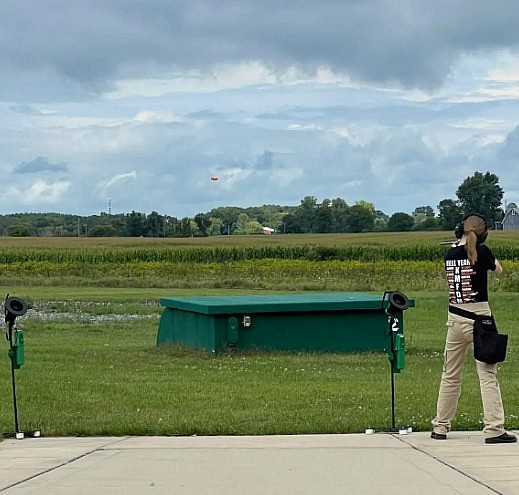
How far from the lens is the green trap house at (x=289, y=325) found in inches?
660

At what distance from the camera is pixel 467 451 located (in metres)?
8.62

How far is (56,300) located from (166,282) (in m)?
11.9

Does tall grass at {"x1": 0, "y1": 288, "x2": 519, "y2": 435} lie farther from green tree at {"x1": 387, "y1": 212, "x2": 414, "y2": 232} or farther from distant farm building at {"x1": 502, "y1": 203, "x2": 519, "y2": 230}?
green tree at {"x1": 387, "y1": 212, "x2": 414, "y2": 232}

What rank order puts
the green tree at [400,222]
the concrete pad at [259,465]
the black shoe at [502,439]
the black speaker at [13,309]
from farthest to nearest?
the green tree at [400,222]
the black speaker at [13,309]
the black shoe at [502,439]
the concrete pad at [259,465]

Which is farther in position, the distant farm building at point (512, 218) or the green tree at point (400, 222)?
the green tree at point (400, 222)

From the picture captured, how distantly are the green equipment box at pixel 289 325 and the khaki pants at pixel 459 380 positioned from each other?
24.0 ft

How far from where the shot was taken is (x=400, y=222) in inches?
4951

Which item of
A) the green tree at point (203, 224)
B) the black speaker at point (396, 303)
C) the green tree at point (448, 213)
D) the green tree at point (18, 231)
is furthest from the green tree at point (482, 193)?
the black speaker at point (396, 303)

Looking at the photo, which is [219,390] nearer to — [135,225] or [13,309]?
[13,309]

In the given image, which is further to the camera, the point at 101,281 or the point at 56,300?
the point at 101,281

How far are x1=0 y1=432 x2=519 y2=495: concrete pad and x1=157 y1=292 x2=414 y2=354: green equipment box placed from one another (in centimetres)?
719

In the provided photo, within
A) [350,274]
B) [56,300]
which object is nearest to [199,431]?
[56,300]

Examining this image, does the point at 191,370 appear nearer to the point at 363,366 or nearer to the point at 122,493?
the point at 363,366

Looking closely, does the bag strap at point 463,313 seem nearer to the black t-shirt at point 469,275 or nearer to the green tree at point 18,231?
the black t-shirt at point 469,275
